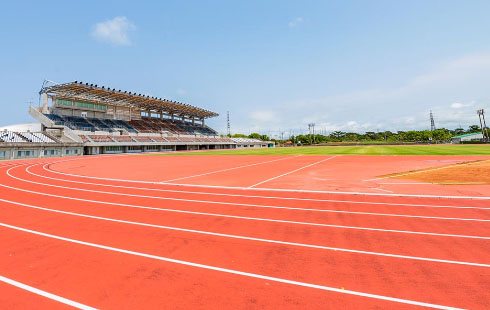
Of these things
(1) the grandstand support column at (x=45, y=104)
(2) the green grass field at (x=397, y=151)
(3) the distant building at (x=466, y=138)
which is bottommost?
(2) the green grass field at (x=397, y=151)

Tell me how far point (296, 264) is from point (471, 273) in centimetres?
303

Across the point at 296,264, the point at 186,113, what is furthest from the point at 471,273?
the point at 186,113

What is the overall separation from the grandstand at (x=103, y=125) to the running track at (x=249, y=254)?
137 feet

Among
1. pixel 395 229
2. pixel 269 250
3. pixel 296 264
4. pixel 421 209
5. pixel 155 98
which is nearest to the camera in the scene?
pixel 296 264

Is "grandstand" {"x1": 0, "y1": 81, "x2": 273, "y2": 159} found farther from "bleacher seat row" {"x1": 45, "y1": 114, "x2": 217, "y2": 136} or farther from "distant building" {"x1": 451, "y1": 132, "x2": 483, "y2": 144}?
"distant building" {"x1": 451, "y1": 132, "x2": 483, "y2": 144}

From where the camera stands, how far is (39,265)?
16.3 ft

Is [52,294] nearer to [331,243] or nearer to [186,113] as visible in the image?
[331,243]

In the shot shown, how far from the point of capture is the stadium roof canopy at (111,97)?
50162 millimetres

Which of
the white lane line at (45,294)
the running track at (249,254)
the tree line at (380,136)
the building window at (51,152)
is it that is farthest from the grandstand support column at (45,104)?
the tree line at (380,136)

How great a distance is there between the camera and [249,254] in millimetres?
5277

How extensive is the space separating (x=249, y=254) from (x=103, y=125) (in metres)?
67.2

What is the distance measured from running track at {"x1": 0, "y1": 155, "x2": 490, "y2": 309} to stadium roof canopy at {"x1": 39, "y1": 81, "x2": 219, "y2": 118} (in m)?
50.2

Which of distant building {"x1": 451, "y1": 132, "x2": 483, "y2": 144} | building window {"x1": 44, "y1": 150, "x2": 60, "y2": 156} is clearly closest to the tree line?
distant building {"x1": 451, "y1": 132, "x2": 483, "y2": 144}

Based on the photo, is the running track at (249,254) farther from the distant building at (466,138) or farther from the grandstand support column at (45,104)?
the distant building at (466,138)
